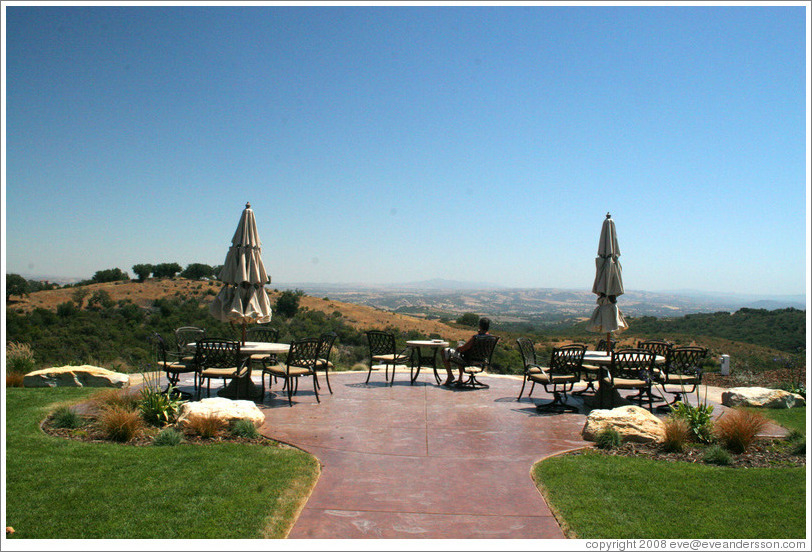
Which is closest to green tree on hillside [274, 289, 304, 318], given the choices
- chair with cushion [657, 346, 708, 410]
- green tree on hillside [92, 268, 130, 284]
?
green tree on hillside [92, 268, 130, 284]

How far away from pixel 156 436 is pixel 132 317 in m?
24.1

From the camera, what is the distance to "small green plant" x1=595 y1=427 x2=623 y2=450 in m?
5.87

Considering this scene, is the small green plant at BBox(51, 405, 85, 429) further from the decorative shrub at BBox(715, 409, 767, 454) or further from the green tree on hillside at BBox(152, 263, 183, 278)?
the green tree on hillside at BBox(152, 263, 183, 278)

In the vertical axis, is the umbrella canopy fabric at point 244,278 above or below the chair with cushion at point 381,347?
above

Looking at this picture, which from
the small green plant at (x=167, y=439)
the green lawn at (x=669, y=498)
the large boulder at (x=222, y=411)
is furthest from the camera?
the large boulder at (x=222, y=411)

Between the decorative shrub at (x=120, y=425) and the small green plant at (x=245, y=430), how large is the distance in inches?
40.0

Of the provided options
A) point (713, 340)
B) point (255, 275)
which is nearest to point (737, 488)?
point (255, 275)

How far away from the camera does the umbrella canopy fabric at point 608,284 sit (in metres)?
8.73

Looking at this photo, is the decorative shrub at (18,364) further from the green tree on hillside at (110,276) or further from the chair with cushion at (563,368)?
the green tree on hillside at (110,276)

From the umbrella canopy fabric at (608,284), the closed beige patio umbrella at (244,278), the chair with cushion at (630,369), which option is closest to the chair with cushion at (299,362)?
the closed beige patio umbrella at (244,278)

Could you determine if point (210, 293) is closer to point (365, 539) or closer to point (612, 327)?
point (612, 327)

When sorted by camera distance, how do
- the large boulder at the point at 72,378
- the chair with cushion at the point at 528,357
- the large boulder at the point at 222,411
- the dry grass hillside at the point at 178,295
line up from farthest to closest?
the dry grass hillside at the point at 178,295 < the large boulder at the point at 72,378 < the chair with cushion at the point at 528,357 < the large boulder at the point at 222,411

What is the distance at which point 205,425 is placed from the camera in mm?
5945

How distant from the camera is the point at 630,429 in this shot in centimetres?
611
